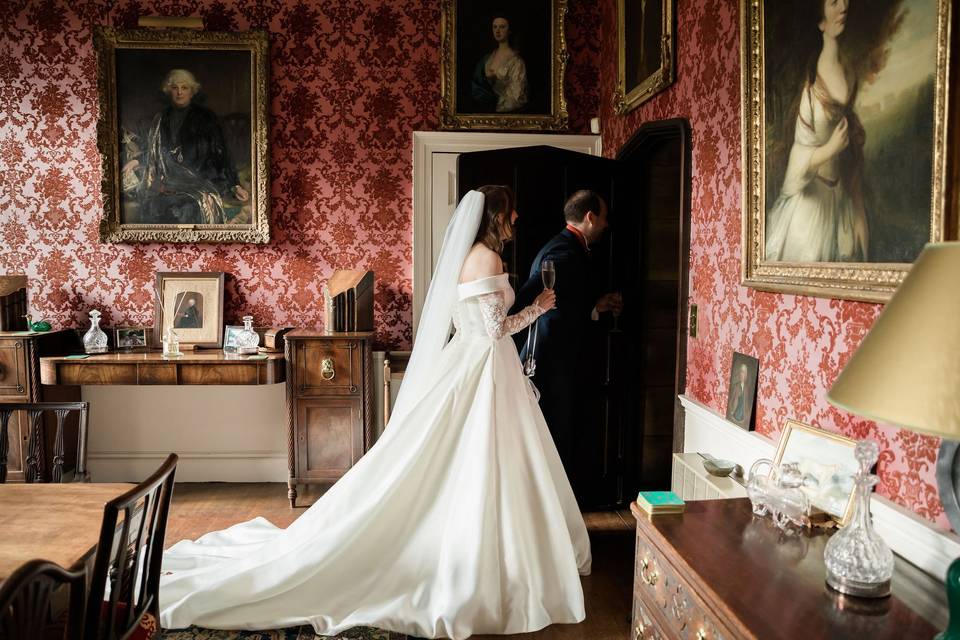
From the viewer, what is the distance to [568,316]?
4.31 meters

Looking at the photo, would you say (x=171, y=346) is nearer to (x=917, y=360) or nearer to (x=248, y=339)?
(x=248, y=339)

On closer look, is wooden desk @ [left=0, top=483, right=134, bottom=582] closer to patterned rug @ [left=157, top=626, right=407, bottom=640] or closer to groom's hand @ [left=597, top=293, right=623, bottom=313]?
patterned rug @ [left=157, top=626, right=407, bottom=640]

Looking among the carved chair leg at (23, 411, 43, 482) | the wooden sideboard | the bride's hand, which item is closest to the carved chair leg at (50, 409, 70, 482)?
the carved chair leg at (23, 411, 43, 482)

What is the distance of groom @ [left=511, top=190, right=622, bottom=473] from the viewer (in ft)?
13.9

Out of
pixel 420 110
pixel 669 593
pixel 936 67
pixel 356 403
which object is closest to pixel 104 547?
pixel 669 593

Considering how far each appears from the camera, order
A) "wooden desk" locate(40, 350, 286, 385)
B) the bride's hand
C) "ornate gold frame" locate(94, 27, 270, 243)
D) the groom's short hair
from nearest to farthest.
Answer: the bride's hand, the groom's short hair, "wooden desk" locate(40, 350, 286, 385), "ornate gold frame" locate(94, 27, 270, 243)

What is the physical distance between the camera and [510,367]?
3.44 m

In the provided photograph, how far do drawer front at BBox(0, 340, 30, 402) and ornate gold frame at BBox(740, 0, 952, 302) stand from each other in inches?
184

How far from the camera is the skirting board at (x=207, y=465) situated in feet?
17.3

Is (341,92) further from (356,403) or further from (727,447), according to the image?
(727,447)

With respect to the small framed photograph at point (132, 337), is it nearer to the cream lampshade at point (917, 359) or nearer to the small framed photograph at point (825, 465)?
the small framed photograph at point (825, 465)

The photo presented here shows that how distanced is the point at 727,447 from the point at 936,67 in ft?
5.89

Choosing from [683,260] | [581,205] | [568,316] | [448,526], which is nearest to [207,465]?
[448,526]

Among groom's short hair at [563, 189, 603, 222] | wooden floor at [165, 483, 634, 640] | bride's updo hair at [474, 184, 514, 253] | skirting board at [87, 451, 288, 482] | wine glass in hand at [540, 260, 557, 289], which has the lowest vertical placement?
wooden floor at [165, 483, 634, 640]
